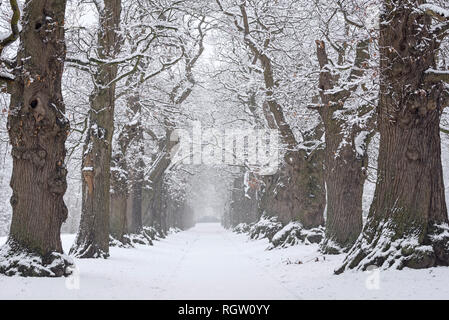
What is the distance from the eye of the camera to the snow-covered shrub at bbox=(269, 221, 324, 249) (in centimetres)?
1831

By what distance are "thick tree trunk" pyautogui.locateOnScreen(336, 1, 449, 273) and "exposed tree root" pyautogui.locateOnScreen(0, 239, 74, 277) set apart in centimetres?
561

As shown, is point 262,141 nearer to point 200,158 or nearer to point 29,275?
point 200,158

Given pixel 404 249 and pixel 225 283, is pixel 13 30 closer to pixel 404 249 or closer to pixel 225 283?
pixel 225 283

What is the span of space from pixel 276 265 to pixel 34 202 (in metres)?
7.25

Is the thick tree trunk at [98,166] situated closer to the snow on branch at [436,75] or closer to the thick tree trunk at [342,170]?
the thick tree trunk at [342,170]

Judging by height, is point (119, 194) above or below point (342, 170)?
below

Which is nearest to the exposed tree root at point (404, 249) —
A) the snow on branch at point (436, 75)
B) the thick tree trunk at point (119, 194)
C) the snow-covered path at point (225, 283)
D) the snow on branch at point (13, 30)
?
the snow-covered path at point (225, 283)

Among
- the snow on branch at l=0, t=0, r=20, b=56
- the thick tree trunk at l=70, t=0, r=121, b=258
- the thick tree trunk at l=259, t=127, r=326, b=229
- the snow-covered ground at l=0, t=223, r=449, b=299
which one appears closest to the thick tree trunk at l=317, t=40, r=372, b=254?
the snow-covered ground at l=0, t=223, r=449, b=299

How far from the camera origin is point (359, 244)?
9.74 metres

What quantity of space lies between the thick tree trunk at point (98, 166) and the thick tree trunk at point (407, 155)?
7.60m

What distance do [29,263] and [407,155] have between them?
7216 mm

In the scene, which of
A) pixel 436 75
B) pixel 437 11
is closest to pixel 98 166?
pixel 436 75

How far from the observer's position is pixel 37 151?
918 cm
